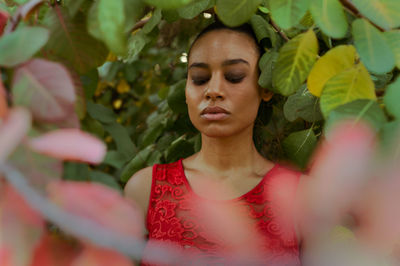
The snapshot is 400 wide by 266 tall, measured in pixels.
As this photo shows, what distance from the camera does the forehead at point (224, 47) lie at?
1.00 meters

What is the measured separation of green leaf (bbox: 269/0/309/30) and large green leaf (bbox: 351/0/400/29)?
0.08 m

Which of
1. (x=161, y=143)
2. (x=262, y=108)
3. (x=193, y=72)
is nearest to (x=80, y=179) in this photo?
(x=193, y=72)

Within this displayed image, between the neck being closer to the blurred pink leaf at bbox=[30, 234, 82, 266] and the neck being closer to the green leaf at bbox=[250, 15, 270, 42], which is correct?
the green leaf at bbox=[250, 15, 270, 42]

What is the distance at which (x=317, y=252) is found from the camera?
12.9 inches

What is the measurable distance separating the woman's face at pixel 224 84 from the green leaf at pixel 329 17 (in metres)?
0.41

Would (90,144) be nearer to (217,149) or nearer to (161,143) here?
(217,149)

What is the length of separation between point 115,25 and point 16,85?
13cm

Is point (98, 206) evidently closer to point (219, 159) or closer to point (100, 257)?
point (100, 257)

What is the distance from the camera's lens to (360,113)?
1.71ft

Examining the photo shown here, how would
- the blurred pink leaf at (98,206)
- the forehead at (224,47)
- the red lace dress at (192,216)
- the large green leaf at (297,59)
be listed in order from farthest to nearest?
the forehead at (224,47)
the red lace dress at (192,216)
the large green leaf at (297,59)
the blurred pink leaf at (98,206)

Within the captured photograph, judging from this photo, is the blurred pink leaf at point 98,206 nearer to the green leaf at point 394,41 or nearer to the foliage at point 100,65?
the foliage at point 100,65

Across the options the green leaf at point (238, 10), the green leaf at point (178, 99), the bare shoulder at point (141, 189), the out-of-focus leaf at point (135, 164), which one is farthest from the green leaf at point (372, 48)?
the out-of-focus leaf at point (135, 164)

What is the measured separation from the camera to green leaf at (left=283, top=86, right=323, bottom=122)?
101 cm

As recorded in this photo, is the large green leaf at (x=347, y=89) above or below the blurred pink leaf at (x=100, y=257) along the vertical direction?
below
